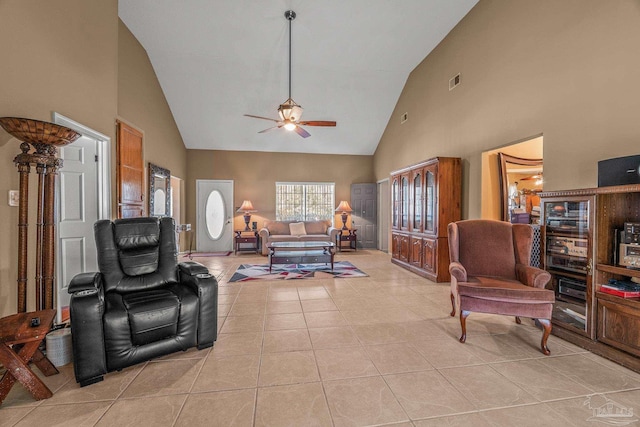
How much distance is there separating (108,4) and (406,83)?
17.7ft

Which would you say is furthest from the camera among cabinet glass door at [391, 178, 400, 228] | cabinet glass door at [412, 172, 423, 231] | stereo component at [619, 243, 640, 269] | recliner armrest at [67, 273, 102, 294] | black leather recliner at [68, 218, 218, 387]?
cabinet glass door at [391, 178, 400, 228]

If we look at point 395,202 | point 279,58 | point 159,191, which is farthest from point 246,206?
point 395,202

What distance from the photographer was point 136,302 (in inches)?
85.3

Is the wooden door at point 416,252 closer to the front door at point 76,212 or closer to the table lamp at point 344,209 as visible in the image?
the table lamp at point 344,209

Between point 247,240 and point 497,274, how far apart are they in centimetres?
599

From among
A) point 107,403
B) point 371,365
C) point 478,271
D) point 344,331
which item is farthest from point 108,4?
point 478,271

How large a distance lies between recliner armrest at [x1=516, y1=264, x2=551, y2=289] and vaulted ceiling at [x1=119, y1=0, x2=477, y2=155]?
13.0 feet

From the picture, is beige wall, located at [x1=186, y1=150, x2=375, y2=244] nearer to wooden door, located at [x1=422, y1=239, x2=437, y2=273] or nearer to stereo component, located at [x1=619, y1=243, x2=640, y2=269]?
wooden door, located at [x1=422, y1=239, x2=437, y2=273]

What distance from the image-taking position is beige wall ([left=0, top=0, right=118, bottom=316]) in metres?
2.17

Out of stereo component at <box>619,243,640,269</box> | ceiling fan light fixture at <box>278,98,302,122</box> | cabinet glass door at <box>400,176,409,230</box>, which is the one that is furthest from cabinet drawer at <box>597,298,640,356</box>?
ceiling fan light fixture at <box>278,98,302,122</box>

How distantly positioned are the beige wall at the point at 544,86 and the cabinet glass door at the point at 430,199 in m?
0.48

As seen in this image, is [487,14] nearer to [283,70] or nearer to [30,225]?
[283,70]

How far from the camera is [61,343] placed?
218 centimetres

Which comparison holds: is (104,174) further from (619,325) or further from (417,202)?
(619,325)
